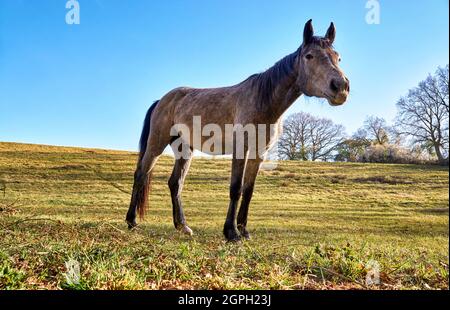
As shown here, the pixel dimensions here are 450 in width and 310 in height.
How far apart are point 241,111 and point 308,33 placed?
5.22 ft

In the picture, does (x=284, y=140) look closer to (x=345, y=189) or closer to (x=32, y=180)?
(x=345, y=189)

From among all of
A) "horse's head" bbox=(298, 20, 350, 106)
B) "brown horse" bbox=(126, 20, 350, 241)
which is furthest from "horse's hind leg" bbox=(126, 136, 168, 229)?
"horse's head" bbox=(298, 20, 350, 106)

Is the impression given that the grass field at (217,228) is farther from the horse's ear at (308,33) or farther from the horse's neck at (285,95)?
the horse's ear at (308,33)

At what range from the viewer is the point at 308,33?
4922mm

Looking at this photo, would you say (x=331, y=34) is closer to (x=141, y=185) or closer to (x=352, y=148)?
(x=141, y=185)

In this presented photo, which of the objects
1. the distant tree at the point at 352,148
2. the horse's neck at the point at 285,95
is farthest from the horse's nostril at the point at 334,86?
the distant tree at the point at 352,148

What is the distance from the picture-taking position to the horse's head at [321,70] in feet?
13.9

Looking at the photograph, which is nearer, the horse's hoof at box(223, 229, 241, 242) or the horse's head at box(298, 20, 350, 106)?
the horse's head at box(298, 20, 350, 106)

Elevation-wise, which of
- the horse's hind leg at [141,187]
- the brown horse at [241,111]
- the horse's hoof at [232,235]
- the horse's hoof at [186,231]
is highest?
the brown horse at [241,111]

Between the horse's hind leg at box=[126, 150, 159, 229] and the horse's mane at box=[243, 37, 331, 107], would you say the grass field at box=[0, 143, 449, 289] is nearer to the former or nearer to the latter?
the horse's hind leg at box=[126, 150, 159, 229]

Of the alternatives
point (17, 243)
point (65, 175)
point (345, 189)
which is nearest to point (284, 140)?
point (345, 189)

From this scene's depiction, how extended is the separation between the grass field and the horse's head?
1.97m

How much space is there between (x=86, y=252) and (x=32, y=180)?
1171 cm

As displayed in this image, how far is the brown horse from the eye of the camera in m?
4.68
